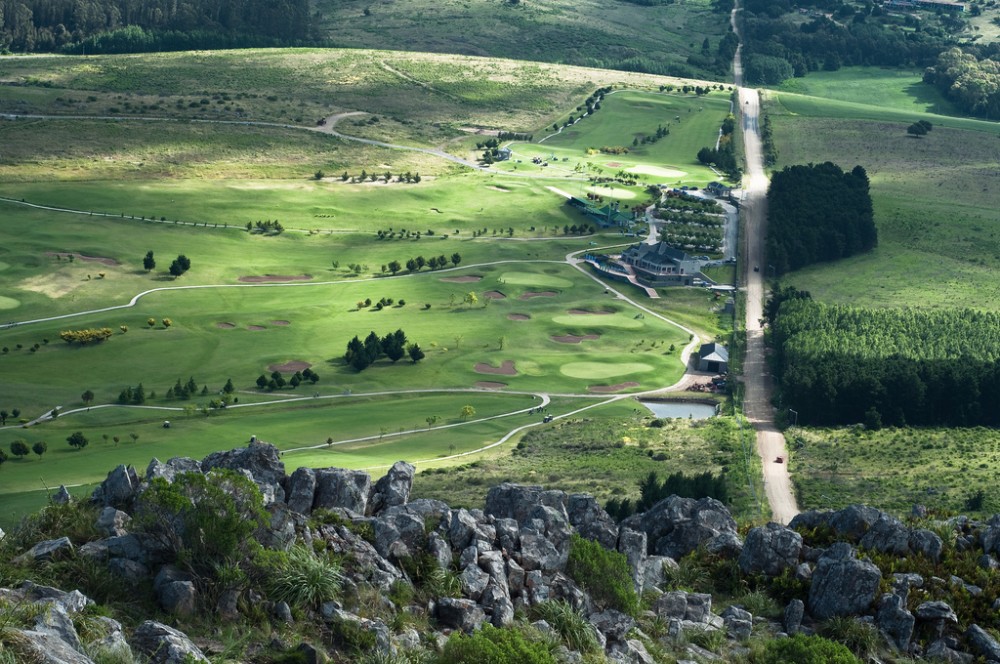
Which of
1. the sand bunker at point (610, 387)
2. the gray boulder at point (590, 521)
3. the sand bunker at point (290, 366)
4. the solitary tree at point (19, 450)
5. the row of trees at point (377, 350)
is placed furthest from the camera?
the row of trees at point (377, 350)

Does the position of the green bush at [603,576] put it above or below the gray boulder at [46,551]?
below

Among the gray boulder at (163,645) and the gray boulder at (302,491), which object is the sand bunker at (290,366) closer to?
the gray boulder at (302,491)

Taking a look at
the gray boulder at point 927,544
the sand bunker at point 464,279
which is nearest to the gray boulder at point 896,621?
the gray boulder at point 927,544

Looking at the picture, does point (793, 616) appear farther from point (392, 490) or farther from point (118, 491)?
point (118, 491)

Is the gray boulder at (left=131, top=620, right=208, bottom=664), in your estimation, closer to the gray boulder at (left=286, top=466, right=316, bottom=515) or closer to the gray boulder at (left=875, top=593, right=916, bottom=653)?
the gray boulder at (left=286, top=466, right=316, bottom=515)

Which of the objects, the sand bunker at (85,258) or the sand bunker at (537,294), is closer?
the sand bunker at (85,258)

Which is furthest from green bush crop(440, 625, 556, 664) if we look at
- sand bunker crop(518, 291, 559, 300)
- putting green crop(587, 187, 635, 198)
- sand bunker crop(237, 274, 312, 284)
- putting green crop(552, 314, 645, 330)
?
putting green crop(587, 187, 635, 198)
